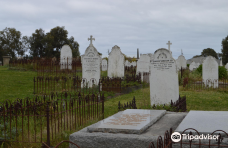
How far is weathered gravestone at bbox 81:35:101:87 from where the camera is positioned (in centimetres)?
1351

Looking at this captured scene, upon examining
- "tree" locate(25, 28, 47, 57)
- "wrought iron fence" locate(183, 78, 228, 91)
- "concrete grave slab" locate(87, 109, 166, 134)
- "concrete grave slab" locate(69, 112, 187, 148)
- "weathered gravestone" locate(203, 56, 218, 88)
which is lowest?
"concrete grave slab" locate(69, 112, 187, 148)

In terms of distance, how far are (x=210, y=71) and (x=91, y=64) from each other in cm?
770

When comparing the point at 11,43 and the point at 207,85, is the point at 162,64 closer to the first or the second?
the point at 207,85

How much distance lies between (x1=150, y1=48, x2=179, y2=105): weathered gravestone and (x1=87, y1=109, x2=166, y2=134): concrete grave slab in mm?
2805

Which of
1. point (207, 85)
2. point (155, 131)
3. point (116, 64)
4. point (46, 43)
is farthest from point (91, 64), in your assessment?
point (46, 43)

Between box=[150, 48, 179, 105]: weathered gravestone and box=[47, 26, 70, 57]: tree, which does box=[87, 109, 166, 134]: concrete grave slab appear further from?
box=[47, 26, 70, 57]: tree

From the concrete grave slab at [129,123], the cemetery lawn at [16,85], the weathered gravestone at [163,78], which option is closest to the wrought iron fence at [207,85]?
the weathered gravestone at [163,78]

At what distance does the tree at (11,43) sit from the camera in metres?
48.1

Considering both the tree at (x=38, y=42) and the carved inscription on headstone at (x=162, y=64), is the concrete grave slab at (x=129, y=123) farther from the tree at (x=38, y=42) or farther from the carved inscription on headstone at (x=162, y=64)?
the tree at (x=38, y=42)

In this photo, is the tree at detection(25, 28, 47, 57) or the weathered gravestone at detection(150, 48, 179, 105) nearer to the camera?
the weathered gravestone at detection(150, 48, 179, 105)

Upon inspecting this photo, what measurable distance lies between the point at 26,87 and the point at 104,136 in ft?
33.8

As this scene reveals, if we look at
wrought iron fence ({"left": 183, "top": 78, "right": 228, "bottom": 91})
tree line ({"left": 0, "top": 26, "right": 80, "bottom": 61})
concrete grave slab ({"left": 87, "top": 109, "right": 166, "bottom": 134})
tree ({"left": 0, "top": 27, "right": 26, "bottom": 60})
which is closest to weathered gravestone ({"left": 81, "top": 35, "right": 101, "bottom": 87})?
wrought iron fence ({"left": 183, "top": 78, "right": 228, "bottom": 91})

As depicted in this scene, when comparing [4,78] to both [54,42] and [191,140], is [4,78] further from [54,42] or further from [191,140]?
[54,42]

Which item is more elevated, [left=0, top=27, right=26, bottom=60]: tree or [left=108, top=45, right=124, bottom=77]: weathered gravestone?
[left=0, top=27, right=26, bottom=60]: tree
